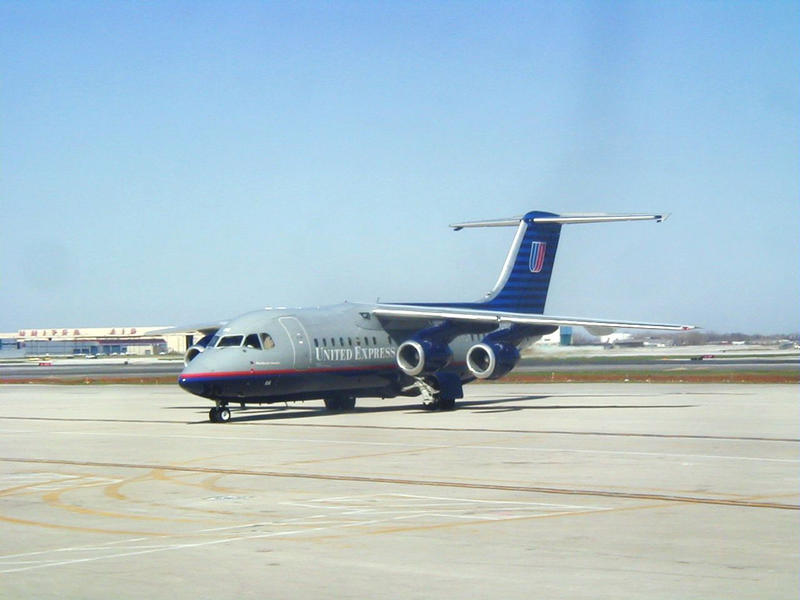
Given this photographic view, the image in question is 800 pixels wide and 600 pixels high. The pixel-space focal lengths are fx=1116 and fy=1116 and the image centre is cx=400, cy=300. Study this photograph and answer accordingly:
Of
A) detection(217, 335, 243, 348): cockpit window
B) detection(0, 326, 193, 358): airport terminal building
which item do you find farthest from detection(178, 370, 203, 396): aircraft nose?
detection(0, 326, 193, 358): airport terminal building

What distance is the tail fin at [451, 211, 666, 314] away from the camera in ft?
134

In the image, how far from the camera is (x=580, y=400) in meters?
40.7

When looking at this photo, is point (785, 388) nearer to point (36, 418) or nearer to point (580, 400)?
point (580, 400)

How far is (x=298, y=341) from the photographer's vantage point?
1315 inches

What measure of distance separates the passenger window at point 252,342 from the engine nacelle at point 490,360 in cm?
750

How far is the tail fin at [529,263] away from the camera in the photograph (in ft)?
134

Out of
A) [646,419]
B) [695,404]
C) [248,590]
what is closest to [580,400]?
[695,404]

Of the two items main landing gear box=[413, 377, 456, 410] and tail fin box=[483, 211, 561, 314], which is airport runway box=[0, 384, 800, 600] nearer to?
main landing gear box=[413, 377, 456, 410]

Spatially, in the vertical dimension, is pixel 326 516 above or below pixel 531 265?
below

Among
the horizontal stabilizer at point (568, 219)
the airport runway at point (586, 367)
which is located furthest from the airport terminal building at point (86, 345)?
the horizontal stabilizer at point (568, 219)

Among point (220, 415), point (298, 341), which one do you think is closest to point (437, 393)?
point (298, 341)

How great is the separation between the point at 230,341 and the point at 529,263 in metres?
13.7

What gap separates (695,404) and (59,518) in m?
26.4

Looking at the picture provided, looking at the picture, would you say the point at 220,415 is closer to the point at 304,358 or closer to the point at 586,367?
the point at 304,358
